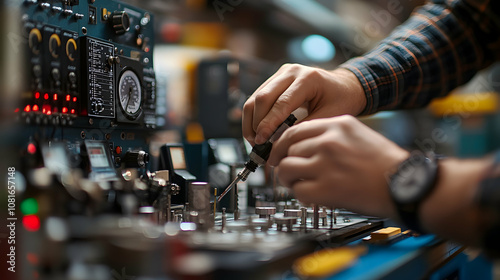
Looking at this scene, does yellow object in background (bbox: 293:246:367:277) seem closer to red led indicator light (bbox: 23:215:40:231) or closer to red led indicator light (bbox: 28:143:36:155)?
red led indicator light (bbox: 23:215:40:231)

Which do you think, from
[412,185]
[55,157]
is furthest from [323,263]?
[55,157]

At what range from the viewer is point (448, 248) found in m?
1.27

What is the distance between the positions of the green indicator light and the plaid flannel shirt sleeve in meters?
1.09

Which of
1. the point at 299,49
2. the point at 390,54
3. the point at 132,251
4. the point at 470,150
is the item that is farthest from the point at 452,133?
the point at 132,251

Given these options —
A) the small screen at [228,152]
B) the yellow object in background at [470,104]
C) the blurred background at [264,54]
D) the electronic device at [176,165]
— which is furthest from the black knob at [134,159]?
the yellow object in background at [470,104]

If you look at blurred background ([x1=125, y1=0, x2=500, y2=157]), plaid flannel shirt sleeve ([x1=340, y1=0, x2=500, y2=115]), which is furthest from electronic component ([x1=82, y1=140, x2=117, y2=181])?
blurred background ([x1=125, y1=0, x2=500, y2=157])

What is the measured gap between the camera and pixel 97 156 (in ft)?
4.30

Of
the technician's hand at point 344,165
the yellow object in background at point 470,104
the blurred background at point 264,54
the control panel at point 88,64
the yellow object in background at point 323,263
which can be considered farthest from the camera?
the yellow object in background at point 470,104

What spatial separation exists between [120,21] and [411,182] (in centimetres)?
114

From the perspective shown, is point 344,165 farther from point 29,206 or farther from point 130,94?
point 130,94

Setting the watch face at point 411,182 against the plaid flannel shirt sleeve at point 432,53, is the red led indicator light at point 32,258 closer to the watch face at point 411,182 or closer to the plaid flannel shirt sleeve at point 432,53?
the watch face at point 411,182

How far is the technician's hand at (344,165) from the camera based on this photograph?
0.87 meters

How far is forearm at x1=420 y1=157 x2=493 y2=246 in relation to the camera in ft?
2.42

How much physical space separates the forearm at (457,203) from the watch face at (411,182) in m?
0.02
